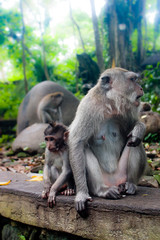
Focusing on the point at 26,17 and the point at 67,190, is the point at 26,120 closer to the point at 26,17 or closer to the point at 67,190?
the point at 67,190

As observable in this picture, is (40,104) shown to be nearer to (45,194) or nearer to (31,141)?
(31,141)

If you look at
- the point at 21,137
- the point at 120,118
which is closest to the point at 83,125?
the point at 120,118

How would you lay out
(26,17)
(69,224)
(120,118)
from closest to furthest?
(69,224) → (120,118) → (26,17)

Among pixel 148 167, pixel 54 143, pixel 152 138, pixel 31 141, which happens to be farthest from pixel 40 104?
pixel 54 143

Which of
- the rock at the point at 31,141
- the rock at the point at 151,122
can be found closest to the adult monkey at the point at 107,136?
the rock at the point at 151,122

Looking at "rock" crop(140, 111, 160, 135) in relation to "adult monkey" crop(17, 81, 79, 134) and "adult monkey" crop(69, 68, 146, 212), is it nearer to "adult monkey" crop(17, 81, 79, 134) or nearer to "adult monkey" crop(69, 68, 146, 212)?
"adult monkey" crop(69, 68, 146, 212)

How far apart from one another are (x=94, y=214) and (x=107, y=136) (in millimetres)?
890

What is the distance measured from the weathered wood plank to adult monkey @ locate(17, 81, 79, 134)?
296 inches

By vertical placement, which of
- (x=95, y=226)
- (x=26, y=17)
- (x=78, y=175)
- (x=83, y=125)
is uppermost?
(x=26, y=17)

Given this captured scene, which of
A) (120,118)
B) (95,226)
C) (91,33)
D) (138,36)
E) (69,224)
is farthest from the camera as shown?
(91,33)

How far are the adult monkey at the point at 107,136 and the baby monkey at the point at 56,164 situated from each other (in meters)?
0.25

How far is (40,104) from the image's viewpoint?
Answer: 437 inches

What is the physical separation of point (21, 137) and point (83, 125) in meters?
6.26

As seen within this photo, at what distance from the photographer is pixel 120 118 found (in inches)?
119
